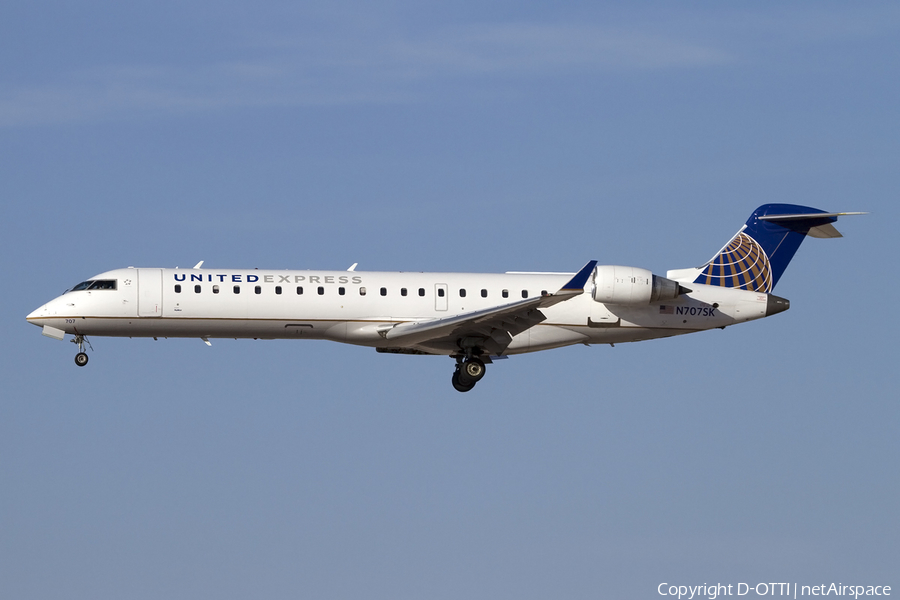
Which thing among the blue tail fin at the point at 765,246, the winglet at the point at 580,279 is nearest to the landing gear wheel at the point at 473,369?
the winglet at the point at 580,279

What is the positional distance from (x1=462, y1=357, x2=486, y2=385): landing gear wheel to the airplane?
3 cm

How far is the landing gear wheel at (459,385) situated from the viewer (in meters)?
36.2

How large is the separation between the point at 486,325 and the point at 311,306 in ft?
15.3

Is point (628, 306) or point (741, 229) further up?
point (741, 229)

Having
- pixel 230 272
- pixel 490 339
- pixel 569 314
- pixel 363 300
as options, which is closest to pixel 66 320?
pixel 230 272

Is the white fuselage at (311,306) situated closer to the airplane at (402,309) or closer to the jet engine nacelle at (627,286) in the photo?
the airplane at (402,309)

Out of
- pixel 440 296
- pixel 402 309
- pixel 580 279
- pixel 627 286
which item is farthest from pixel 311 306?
pixel 627 286

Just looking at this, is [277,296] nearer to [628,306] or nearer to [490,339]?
[490,339]

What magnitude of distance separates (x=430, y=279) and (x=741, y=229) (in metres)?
9.88

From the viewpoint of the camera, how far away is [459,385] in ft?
119

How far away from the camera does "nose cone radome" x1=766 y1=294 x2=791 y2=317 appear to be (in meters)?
37.7

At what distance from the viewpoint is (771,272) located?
3853 centimetres

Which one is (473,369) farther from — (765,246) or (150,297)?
(765,246)

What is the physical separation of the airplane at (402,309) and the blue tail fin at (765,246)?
795mm
